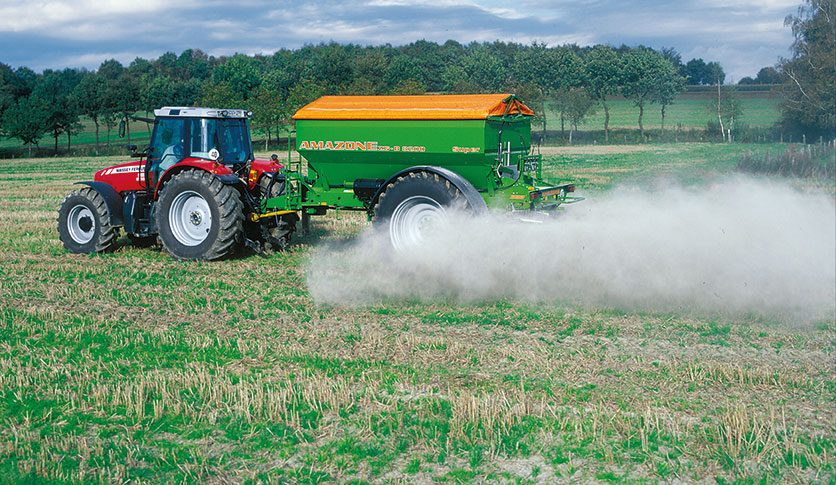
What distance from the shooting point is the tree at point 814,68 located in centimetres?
4750

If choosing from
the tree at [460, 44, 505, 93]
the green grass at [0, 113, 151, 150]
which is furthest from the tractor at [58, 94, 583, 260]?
the green grass at [0, 113, 151, 150]

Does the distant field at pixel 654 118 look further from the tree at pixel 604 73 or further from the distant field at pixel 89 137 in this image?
the tree at pixel 604 73

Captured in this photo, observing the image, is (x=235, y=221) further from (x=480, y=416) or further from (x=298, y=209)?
(x=480, y=416)

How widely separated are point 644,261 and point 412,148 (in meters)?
3.56

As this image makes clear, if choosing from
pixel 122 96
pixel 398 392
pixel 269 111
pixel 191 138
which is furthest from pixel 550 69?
pixel 398 392

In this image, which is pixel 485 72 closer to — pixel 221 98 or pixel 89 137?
pixel 221 98

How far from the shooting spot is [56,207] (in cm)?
1953

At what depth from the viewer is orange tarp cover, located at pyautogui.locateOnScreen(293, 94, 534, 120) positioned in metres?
9.88

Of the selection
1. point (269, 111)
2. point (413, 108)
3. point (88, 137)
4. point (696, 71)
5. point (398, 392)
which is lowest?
point (398, 392)

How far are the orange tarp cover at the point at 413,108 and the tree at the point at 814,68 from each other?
149 feet

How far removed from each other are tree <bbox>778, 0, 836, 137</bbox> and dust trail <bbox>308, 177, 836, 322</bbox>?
1753 inches

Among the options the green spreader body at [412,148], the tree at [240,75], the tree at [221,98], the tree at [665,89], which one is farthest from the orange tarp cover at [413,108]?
the tree at [240,75]

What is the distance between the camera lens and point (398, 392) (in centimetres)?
574

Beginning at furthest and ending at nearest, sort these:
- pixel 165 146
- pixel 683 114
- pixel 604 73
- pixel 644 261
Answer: pixel 683 114 < pixel 604 73 < pixel 165 146 < pixel 644 261
